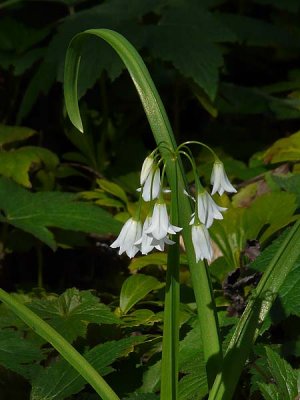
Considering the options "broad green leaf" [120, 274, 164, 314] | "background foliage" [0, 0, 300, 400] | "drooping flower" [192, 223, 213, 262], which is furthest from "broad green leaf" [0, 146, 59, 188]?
"drooping flower" [192, 223, 213, 262]

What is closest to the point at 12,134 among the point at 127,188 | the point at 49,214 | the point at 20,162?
the point at 20,162

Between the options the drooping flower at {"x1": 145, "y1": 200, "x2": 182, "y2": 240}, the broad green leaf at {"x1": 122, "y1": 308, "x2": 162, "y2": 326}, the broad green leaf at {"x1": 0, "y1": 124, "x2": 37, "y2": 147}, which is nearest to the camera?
the drooping flower at {"x1": 145, "y1": 200, "x2": 182, "y2": 240}

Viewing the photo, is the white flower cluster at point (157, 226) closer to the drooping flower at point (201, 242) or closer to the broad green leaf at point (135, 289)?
the drooping flower at point (201, 242)

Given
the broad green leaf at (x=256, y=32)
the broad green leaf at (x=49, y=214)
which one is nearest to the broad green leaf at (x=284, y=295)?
the broad green leaf at (x=49, y=214)

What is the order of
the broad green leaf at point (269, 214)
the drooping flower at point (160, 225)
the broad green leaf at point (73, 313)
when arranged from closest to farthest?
the drooping flower at point (160, 225), the broad green leaf at point (73, 313), the broad green leaf at point (269, 214)

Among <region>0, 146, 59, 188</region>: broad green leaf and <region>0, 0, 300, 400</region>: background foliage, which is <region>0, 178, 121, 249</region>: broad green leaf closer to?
<region>0, 0, 300, 400</region>: background foliage

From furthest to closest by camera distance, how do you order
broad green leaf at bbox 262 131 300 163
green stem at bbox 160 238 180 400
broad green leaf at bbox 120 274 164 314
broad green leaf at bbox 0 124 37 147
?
1. broad green leaf at bbox 0 124 37 147
2. broad green leaf at bbox 262 131 300 163
3. broad green leaf at bbox 120 274 164 314
4. green stem at bbox 160 238 180 400

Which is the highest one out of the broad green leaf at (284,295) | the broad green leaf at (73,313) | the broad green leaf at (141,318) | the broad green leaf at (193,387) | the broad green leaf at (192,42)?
the broad green leaf at (192,42)

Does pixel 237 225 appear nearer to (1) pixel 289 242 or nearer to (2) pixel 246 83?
(1) pixel 289 242
